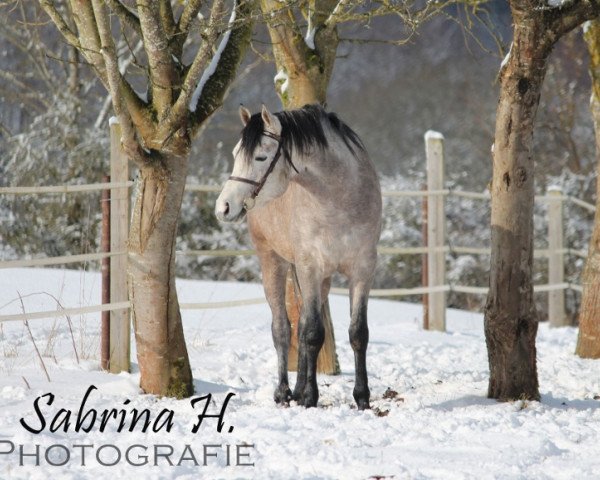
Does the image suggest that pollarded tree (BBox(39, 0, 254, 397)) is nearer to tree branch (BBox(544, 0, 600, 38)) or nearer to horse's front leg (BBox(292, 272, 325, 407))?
horse's front leg (BBox(292, 272, 325, 407))

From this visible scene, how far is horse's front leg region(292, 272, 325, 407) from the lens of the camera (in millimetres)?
5148

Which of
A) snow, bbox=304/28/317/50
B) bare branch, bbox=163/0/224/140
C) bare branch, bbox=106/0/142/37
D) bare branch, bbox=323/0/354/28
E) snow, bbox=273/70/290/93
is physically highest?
bare branch, bbox=323/0/354/28

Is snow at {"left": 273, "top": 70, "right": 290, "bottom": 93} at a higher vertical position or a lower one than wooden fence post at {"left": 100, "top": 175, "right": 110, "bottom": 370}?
higher

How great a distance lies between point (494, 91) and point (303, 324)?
15.4 metres

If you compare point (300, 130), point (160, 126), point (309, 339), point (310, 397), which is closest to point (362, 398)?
point (310, 397)

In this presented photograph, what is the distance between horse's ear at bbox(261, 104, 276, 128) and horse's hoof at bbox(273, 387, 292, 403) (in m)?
1.61

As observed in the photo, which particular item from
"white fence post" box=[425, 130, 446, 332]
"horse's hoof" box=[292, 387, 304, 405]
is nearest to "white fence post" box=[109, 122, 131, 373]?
"horse's hoof" box=[292, 387, 304, 405]

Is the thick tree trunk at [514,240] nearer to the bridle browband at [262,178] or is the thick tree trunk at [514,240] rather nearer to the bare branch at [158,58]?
the bridle browband at [262,178]

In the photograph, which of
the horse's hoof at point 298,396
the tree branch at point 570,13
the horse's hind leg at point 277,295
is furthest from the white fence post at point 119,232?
the tree branch at point 570,13

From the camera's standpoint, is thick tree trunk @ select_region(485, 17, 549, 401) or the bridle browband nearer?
the bridle browband

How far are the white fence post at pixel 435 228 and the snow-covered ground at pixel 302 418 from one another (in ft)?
3.56

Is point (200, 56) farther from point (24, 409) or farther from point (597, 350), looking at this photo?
point (597, 350)

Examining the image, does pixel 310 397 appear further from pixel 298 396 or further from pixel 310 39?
pixel 310 39

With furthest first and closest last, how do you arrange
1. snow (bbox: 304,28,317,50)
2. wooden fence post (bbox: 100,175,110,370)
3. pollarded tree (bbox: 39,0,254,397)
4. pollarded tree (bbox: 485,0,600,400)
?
snow (bbox: 304,28,317,50) < wooden fence post (bbox: 100,175,110,370) < pollarded tree (bbox: 485,0,600,400) < pollarded tree (bbox: 39,0,254,397)
